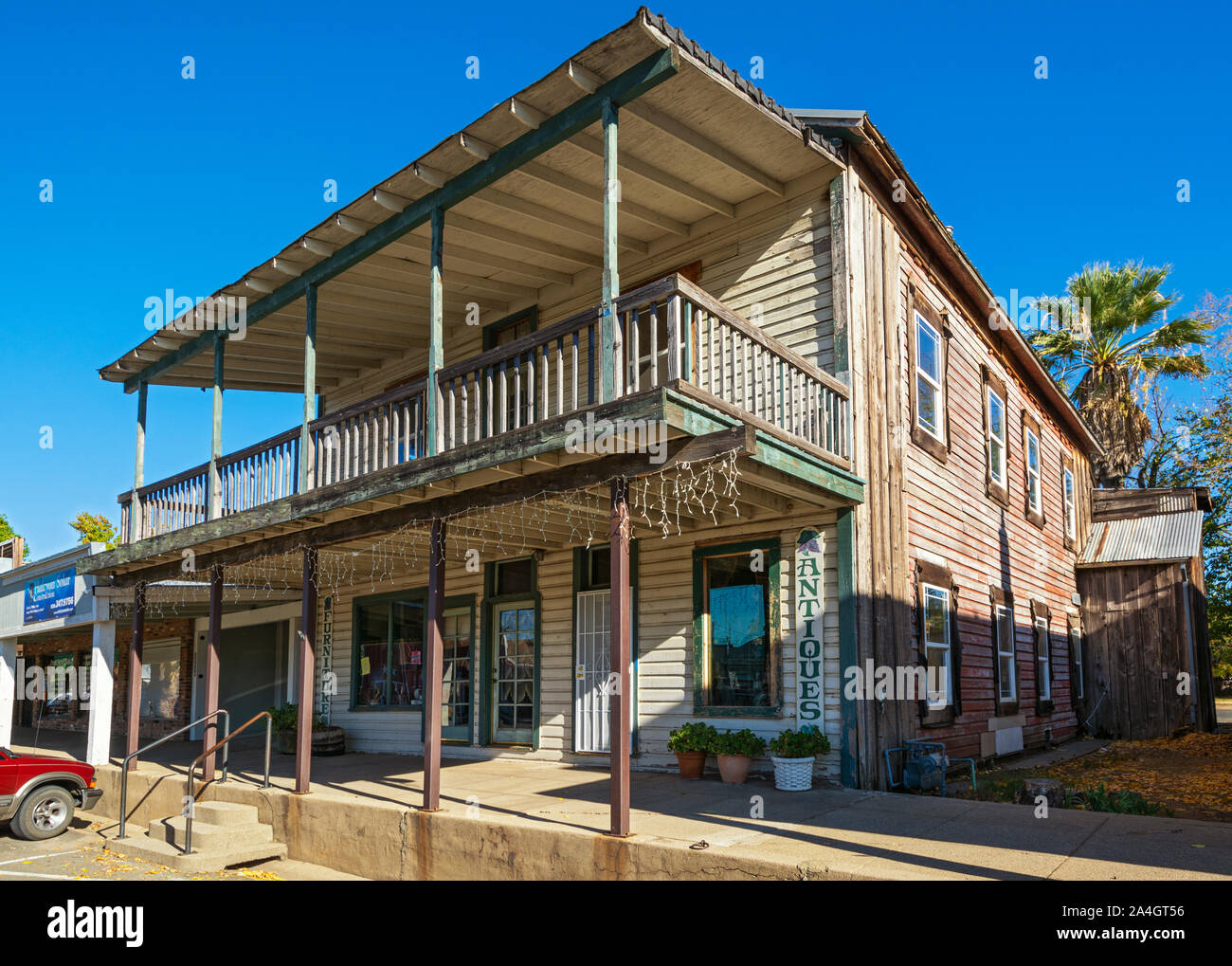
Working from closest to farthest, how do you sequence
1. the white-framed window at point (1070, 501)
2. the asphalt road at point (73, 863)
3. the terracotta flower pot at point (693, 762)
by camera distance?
the asphalt road at point (73, 863) < the terracotta flower pot at point (693, 762) < the white-framed window at point (1070, 501)

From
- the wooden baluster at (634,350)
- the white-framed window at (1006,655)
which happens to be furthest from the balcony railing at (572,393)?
the white-framed window at (1006,655)

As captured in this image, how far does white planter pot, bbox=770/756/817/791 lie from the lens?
9.52 m

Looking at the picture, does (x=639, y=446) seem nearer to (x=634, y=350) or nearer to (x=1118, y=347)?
(x=634, y=350)

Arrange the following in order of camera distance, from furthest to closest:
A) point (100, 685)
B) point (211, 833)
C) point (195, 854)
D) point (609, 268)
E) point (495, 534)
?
point (100, 685), point (495, 534), point (211, 833), point (195, 854), point (609, 268)

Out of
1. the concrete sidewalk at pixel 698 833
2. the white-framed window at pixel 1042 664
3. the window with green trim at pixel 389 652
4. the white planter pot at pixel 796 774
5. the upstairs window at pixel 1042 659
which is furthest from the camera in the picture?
the white-framed window at pixel 1042 664

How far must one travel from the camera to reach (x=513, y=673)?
45.0ft

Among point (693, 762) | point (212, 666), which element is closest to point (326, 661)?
point (212, 666)

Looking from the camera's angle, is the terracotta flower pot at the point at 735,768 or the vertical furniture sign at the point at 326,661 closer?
the terracotta flower pot at the point at 735,768

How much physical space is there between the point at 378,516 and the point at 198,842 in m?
3.80

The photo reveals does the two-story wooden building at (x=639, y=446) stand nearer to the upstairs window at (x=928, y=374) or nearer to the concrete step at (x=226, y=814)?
the upstairs window at (x=928, y=374)

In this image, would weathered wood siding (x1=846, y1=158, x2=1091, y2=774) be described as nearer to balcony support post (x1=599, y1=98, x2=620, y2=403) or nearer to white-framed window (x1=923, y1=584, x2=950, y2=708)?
white-framed window (x1=923, y1=584, x2=950, y2=708)

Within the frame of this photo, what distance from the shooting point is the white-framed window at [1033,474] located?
17125mm

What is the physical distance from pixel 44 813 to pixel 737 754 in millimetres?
8481

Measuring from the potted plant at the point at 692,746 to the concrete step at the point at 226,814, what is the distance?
470 centimetres
